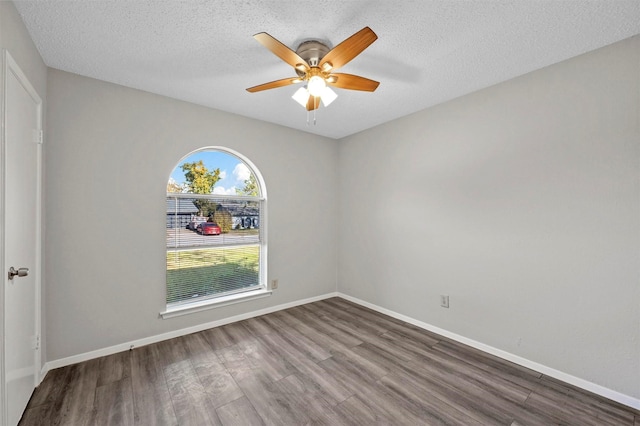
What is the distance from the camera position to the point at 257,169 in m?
3.43

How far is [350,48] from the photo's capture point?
5.17 feet

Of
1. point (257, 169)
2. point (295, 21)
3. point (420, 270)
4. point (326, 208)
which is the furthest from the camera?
point (326, 208)

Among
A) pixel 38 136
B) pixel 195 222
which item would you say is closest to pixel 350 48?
pixel 38 136

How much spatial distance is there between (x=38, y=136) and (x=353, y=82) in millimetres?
2377

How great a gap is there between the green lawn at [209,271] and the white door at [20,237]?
3.52 ft

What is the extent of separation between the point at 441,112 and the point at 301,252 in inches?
98.6

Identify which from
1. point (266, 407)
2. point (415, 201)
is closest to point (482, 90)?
point (415, 201)

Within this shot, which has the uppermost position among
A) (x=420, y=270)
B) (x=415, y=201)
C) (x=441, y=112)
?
(x=441, y=112)

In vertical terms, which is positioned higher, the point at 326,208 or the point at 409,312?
the point at 326,208

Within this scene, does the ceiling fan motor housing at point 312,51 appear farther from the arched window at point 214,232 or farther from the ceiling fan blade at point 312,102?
the arched window at point 214,232

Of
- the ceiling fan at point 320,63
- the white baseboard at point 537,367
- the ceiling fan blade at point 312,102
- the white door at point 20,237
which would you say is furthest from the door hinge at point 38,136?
the white baseboard at point 537,367

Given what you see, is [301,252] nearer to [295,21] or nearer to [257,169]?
[257,169]

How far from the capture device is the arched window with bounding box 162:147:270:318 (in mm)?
2914

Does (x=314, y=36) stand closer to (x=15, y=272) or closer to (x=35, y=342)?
(x=15, y=272)
